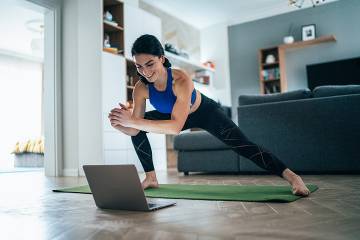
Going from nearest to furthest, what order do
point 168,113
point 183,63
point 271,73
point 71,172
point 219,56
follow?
point 168,113 < point 71,172 < point 183,63 < point 271,73 < point 219,56

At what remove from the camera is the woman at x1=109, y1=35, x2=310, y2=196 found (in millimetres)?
1713

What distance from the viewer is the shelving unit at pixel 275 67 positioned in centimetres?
687

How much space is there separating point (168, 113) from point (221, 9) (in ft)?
18.3

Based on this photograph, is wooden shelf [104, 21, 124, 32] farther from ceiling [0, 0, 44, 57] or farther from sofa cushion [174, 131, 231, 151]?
sofa cushion [174, 131, 231, 151]

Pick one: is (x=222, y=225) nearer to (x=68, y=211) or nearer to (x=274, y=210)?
(x=274, y=210)

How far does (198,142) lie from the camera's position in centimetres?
385

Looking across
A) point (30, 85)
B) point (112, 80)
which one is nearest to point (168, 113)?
point (112, 80)

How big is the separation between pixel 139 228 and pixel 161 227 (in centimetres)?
8

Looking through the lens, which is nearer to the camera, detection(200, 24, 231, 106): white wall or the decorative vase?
the decorative vase

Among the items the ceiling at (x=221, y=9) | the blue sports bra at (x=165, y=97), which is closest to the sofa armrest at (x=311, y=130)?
the blue sports bra at (x=165, y=97)

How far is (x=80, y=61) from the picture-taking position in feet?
15.1

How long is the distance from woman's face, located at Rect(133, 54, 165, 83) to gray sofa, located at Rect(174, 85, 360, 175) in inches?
76.2

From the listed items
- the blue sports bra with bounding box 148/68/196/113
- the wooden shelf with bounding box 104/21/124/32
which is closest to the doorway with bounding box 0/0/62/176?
the wooden shelf with bounding box 104/21/124/32

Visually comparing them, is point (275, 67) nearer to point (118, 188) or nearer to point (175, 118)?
point (175, 118)
